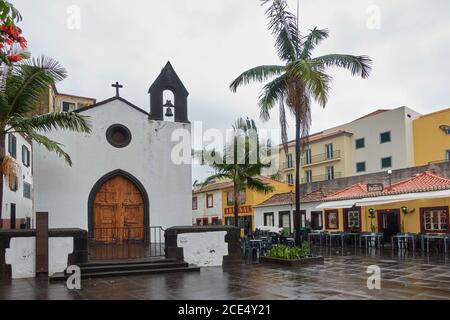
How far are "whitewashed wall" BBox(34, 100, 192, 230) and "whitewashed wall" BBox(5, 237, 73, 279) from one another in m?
3.24

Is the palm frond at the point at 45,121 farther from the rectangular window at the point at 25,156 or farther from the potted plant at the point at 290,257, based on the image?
the rectangular window at the point at 25,156

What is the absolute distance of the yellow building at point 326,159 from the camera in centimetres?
3897

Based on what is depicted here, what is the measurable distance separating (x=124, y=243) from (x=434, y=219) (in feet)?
41.3

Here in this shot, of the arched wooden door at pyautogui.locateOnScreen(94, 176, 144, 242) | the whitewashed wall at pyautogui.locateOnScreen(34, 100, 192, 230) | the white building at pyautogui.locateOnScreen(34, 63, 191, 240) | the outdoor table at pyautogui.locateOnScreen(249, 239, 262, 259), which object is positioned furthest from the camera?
the outdoor table at pyautogui.locateOnScreen(249, 239, 262, 259)

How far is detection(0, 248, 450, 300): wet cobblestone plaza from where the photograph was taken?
320 inches

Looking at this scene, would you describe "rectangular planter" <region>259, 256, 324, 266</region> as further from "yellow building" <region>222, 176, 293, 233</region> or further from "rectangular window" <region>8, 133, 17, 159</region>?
"yellow building" <region>222, 176, 293, 233</region>

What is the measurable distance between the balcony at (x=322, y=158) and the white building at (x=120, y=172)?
82.9 feet

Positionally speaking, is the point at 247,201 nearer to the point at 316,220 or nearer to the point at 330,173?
the point at 330,173

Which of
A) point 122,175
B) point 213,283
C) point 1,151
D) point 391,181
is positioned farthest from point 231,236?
point 391,181

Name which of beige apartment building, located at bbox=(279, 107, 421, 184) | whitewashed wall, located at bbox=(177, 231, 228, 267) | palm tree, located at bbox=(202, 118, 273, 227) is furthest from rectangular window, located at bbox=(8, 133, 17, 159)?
beige apartment building, located at bbox=(279, 107, 421, 184)

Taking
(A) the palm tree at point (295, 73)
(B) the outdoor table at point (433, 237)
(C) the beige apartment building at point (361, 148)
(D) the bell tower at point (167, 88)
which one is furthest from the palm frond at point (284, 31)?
(C) the beige apartment building at point (361, 148)

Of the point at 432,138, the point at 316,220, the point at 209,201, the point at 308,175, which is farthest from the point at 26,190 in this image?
the point at 432,138

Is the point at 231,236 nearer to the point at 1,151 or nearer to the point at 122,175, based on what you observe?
the point at 122,175
